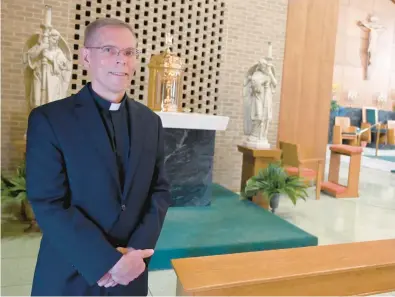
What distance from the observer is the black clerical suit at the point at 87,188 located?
1.27m

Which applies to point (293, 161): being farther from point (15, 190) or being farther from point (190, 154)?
point (15, 190)

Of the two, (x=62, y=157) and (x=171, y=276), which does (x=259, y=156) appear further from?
(x=62, y=157)

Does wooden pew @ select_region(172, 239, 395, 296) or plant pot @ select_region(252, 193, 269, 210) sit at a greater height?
wooden pew @ select_region(172, 239, 395, 296)

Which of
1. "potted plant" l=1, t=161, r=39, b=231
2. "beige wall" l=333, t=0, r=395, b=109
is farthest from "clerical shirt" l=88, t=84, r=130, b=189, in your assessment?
"beige wall" l=333, t=0, r=395, b=109

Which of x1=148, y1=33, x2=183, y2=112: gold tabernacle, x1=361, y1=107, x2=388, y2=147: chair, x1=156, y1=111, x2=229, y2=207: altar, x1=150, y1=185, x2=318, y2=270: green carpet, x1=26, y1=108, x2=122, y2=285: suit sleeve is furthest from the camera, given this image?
x1=361, y1=107, x2=388, y2=147: chair

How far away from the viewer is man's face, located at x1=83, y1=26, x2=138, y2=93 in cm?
131

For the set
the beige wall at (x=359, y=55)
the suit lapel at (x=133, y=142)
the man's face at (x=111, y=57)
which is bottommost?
the suit lapel at (x=133, y=142)

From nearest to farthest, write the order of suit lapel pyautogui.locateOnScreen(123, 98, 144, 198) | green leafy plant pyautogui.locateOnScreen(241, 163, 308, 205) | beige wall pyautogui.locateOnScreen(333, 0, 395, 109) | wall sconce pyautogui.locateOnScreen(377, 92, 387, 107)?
1. suit lapel pyautogui.locateOnScreen(123, 98, 144, 198)
2. green leafy plant pyautogui.locateOnScreen(241, 163, 308, 205)
3. beige wall pyautogui.locateOnScreen(333, 0, 395, 109)
4. wall sconce pyautogui.locateOnScreen(377, 92, 387, 107)

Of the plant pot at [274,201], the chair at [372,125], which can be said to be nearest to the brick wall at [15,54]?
the plant pot at [274,201]

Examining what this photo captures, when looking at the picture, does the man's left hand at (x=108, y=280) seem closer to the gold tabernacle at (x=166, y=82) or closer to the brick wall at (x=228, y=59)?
the gold tabernacle at (x=166, y=82)

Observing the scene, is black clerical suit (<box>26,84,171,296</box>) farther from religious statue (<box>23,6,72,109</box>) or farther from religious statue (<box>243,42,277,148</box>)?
religious statue (<box>243,42,277,148</box>)

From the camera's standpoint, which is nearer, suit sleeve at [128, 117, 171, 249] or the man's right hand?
the man's right hand

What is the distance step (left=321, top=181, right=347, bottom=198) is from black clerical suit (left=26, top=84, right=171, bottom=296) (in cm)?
547

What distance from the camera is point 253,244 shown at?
3518 mm
